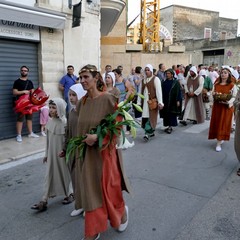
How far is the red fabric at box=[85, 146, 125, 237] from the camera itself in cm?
292

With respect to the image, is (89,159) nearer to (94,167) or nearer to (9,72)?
(94,167)

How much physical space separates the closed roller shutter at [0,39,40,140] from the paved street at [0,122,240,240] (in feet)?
7.42

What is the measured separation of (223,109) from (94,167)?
427 centimetres

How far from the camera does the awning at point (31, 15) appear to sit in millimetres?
6949

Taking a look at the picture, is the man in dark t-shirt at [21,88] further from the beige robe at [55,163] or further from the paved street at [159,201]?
the beige robe at [55,163]

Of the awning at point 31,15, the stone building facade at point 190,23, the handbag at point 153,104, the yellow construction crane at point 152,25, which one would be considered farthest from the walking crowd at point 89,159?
the stone building facade at point 190,23

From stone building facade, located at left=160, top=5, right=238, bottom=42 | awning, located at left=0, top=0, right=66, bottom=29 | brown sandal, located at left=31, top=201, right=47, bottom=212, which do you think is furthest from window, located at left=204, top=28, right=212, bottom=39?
brown sandal, located at left=31, top=201, right=47, bottom=212

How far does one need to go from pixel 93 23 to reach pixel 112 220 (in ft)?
25.9

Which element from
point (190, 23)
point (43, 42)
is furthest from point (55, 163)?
point (190, 23)

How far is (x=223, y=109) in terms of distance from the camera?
6410 mm

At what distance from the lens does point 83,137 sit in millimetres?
2951

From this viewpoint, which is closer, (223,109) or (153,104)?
(223,109)

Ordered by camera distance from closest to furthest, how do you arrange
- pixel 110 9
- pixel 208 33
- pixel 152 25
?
1. pixel 110 9
2. pixel 152 25
3. pixel 208 33

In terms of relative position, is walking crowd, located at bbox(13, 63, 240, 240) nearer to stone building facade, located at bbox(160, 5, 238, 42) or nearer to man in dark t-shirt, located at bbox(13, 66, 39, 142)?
man in dark t-shirt, located at bbox(13, 66, 39, 142)
